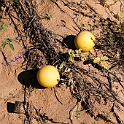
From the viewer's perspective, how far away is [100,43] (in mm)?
4488

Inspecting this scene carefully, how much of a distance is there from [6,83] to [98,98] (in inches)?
47.9

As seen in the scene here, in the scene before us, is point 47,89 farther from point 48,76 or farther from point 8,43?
point 8,43

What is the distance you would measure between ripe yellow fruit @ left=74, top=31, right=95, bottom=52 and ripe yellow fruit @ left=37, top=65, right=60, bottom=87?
44 centimetres

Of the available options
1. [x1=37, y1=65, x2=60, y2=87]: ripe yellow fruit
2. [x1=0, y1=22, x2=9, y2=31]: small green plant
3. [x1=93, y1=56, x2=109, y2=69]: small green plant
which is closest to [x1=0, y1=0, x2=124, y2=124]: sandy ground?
[x1=0, y1=22, x2=9, y2=31]: small green plant

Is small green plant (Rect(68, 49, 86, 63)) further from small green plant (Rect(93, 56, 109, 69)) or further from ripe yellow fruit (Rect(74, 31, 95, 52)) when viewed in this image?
small green plant (Rect(93, 56, 109, 69))

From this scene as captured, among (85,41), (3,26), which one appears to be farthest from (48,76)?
(3,26)

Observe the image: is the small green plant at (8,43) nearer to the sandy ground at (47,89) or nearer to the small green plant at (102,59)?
the sandy ground at (47,89)

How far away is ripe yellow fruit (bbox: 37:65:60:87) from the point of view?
4.09 meters

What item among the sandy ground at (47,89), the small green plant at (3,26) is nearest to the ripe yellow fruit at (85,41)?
the sandy ground at (47,89)

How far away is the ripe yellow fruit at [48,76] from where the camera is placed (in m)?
4.09

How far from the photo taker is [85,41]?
4.23 m

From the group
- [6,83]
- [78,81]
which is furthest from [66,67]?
[6,83]

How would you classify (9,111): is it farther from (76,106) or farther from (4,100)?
(76,106)

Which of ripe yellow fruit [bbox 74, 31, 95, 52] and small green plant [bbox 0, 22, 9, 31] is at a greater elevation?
small green plant [bbox 0, 22, 9, 31]
